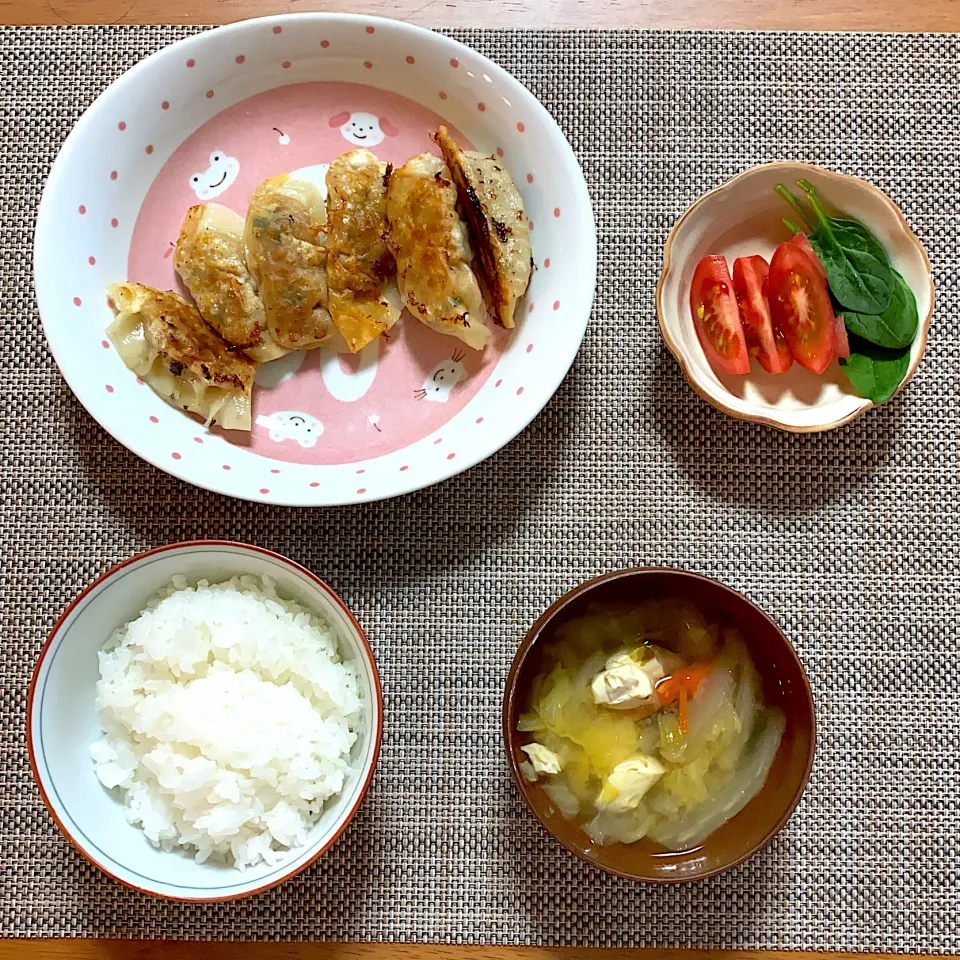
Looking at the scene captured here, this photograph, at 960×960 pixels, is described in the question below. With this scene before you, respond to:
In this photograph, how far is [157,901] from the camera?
1568 millimetres

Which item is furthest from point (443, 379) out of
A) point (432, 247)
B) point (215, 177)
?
point (215, 177)

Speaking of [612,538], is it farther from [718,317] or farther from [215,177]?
[215,177]

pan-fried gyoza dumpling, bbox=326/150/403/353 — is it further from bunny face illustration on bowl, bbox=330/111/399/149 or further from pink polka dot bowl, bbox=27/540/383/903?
pink polka dot bowl, bbox=27/540/383/903

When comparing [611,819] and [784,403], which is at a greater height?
[784,403]

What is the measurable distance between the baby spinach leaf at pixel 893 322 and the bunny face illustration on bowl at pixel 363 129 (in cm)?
91

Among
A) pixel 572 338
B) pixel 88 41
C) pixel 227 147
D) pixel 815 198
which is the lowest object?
pixel 572 338

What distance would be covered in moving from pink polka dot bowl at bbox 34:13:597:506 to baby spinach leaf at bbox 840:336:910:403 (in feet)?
1.61

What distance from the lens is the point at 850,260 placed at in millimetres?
1546

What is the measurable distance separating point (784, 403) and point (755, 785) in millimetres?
673

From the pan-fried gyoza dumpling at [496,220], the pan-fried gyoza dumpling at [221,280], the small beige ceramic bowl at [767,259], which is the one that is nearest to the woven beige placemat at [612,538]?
the small beige ceramic bowl at [767,259]

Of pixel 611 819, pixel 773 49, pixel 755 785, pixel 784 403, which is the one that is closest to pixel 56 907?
pixel 611 819

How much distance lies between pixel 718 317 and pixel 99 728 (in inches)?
50.5

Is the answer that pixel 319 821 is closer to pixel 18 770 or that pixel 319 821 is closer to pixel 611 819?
pixel 611 819

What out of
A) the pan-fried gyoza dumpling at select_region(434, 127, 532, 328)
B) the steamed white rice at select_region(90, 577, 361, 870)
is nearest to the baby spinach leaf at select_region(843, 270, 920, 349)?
the pan-fried gyoza dumpling at select_region(434, 127, 532, 328)
